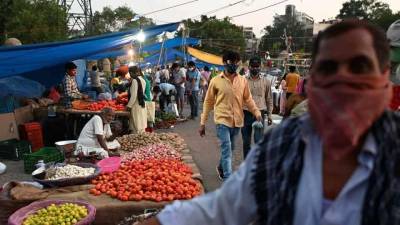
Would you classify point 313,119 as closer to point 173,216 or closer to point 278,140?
point 278,140

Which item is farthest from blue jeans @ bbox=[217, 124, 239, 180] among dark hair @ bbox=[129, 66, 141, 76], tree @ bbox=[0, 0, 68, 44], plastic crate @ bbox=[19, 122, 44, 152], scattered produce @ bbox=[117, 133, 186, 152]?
tree @ bbox=[0, 0, 68, 44]

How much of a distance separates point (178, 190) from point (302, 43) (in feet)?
197

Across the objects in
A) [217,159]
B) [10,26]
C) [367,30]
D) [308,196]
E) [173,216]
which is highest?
[10,26]

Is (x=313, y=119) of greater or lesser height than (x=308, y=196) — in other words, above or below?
above

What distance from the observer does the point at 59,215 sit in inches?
Answer: 177

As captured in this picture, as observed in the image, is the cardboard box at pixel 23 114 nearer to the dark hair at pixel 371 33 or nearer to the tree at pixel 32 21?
the tree at pixel 32 21

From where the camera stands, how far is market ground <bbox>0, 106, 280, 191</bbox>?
7225mm

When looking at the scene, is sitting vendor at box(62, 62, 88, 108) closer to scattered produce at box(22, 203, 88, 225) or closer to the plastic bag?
the plastic bag

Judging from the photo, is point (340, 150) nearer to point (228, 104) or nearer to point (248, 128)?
point (228, 104)

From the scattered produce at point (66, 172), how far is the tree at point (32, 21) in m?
11.6

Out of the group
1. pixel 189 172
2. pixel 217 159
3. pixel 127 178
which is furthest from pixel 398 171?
pixel 217 159

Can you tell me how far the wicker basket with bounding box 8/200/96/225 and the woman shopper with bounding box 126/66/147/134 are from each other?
15.6 ft

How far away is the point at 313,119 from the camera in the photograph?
1.30 m

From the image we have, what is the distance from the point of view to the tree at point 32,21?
15.9 metres
